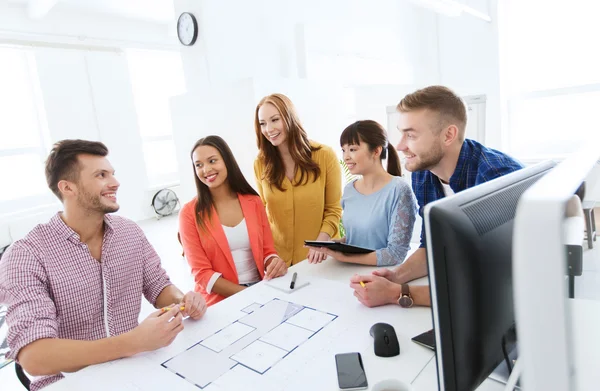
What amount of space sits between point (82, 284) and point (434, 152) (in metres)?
1.30

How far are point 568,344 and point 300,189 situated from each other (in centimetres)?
186

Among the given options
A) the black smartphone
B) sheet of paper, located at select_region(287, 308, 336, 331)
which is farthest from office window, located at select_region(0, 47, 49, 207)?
the black smartphone

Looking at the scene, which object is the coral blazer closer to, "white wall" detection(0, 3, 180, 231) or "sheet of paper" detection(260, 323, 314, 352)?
"sheet of paper" detection(260, 323, 314, 352)

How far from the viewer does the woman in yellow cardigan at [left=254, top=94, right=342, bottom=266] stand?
2.18m

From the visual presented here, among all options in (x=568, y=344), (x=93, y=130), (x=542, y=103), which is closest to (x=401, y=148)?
(x=568, y=344)

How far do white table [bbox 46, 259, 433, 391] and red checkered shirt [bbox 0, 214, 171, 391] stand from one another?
9.8 inches

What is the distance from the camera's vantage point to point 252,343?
3.76 feet

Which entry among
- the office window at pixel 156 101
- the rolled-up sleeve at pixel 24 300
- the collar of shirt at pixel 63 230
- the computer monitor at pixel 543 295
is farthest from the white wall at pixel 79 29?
the computer monitor at pixel 543 295

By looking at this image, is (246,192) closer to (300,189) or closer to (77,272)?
(300,189)

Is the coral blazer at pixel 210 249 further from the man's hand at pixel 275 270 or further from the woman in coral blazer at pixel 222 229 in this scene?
the man's hand at pixel 275 270

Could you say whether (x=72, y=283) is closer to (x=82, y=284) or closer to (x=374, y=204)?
(x=82, y=284)

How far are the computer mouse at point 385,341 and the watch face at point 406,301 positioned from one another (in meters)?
0.19

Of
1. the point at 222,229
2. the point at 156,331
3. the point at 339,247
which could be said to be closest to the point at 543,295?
the point at 156,331

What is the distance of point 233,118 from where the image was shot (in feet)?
9.93
